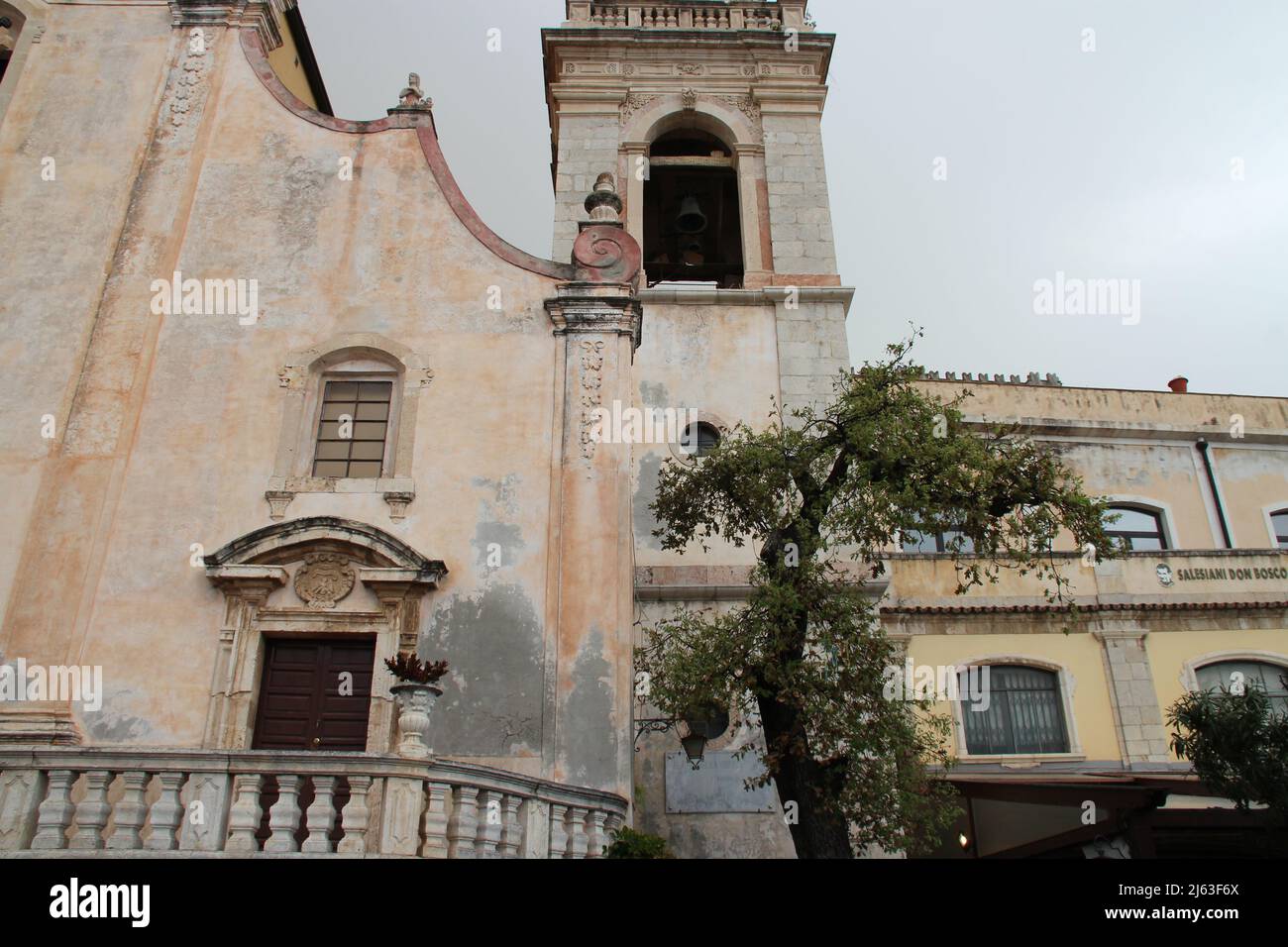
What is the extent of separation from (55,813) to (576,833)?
3.98 m

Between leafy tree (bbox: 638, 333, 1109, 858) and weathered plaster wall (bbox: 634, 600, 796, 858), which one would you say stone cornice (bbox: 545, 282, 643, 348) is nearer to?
leafy tree (bbox: 638, 333, 1109, 858)

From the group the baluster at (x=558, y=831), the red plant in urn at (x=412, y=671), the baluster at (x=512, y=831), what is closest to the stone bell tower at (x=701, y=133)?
the red plant in urn at (x=412, y=671)

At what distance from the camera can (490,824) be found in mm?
8078

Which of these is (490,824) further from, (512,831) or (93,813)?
(93,813)

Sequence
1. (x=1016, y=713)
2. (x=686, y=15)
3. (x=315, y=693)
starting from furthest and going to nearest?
(x=686, y=15) → (x=1016, y=713) → (x=315, y=693)

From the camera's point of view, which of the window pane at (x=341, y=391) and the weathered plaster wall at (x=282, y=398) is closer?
the weathered plaster wall at (x=282, y=398)

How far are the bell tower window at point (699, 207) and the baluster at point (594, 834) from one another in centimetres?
1255

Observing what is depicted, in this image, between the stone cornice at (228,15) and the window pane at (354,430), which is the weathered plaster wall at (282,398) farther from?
the stone cornice at (228,15)

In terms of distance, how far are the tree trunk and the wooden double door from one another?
4233 mm

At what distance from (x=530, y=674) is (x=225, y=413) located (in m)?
4.75

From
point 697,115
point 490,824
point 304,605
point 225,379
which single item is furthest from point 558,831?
point 697,115

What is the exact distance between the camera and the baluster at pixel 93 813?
24.3 feet

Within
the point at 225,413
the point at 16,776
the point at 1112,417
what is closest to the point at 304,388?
the point at 225,413
